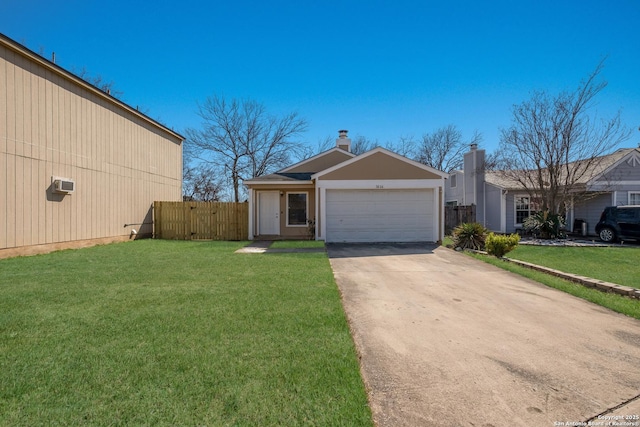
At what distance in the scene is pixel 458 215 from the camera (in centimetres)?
1809

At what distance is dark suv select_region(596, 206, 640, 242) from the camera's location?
498 inches

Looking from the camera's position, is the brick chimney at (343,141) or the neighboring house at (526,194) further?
the brick chimney at (343,141)

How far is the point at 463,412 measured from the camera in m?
2.23

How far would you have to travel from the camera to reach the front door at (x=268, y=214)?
1457 centimetres

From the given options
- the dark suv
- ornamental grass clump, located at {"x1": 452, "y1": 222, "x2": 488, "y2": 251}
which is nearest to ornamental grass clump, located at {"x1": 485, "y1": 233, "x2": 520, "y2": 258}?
ornamental grass clump, located at {"x1": 452, "y1": 222, "x2": 488, "y2": 251}

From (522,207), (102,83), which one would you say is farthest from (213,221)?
(522,207)

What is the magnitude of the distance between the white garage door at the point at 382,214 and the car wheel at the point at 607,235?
24.6 feet

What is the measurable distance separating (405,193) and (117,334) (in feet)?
36.2

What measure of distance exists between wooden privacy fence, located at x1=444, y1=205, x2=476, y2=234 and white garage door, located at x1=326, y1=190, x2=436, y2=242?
19.3ft

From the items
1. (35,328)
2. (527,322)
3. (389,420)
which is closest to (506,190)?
(527,322)

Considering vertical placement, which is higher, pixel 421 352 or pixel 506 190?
pixel 506 190

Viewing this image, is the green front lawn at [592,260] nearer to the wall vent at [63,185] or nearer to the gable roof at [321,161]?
the gable roof at [321,161]

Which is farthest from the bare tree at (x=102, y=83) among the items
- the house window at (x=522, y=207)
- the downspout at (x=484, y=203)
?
the house window at (x=522, y=207)

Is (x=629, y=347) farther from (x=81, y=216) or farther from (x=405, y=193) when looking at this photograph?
(x=81, y=216)
